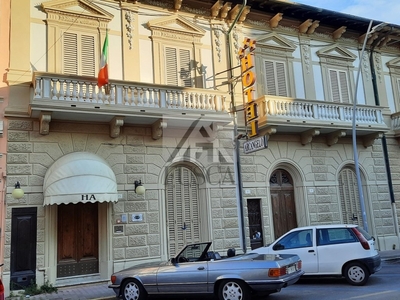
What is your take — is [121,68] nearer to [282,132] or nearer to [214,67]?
[214,67]

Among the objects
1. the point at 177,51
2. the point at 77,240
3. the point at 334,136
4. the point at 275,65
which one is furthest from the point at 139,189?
the point at 334,136

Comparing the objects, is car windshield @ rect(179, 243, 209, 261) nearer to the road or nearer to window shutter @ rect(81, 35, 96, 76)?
the road

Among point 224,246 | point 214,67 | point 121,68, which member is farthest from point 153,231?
point 214,67

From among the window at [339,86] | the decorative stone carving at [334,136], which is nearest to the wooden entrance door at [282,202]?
the decorative stone carving at [334,136]

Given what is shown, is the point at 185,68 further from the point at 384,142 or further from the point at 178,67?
the point at 384,142

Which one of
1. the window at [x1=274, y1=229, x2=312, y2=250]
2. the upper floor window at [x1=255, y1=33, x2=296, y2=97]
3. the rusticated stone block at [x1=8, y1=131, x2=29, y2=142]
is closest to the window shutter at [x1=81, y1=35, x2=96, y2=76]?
the rusticated stone block at [x1=8, y1=131, x2=29, y2=142]

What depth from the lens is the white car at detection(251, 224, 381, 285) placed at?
Answer: 975 cm

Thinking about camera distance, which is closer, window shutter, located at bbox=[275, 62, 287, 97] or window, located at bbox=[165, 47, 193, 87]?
window, located at bbox=[165, 47, 193, 87]

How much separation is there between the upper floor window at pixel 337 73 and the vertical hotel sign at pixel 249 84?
4.76 metres

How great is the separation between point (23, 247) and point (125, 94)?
218 inches

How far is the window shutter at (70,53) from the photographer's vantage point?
13031mm

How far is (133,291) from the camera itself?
345 inches

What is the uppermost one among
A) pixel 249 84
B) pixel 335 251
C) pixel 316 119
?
pixel 249 84

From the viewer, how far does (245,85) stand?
14547 millimetres
